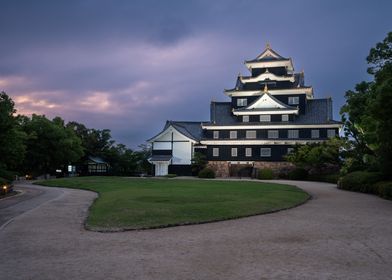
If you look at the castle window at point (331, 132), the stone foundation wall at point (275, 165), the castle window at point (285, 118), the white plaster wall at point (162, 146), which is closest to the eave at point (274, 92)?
the castle window at point (285, 118)

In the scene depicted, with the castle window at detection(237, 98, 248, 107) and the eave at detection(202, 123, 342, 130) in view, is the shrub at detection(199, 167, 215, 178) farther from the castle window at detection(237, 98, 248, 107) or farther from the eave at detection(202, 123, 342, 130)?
the castle window at detection(237, 98, 248, 107)

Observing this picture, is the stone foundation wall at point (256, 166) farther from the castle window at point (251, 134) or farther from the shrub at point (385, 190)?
the shrub at point (385, 190)

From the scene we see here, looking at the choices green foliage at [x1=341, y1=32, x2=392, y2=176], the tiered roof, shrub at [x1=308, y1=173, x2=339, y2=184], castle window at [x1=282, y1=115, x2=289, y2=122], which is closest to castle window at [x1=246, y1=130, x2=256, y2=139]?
the tiered roof

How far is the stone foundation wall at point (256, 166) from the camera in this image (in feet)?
174

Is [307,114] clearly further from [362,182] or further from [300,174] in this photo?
[362,182]

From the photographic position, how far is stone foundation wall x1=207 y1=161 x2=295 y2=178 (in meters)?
52.9

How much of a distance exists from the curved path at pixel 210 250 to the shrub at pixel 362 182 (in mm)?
13090

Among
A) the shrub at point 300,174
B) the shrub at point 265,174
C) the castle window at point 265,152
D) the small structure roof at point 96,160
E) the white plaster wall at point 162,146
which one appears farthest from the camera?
the small structure roof at point 96,160

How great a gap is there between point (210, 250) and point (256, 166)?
45.1m

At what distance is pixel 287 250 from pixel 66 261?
516 centimetres

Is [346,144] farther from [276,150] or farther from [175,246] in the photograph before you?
[175,246]

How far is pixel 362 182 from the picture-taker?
94.8 ft

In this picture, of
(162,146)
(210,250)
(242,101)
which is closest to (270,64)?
(242,101)

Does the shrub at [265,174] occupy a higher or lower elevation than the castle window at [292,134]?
lower
